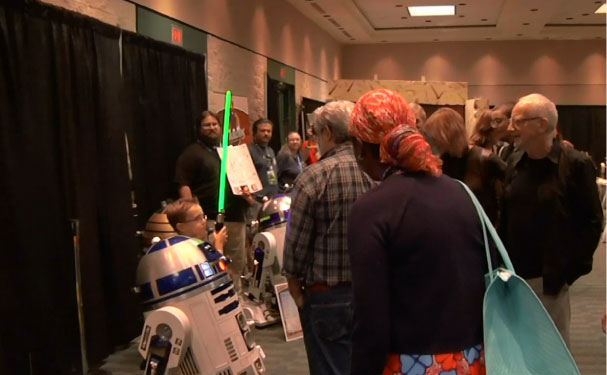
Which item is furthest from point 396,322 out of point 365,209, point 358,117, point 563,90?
point 563,90

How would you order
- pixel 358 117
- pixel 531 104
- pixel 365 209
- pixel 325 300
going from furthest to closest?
pixel 531 104
pixel 325 300
pixel 358 117
pixel 365 209

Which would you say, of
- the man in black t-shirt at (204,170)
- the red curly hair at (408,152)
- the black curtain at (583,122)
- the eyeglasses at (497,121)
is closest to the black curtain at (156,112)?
the man in black t-shirt at (204,170)

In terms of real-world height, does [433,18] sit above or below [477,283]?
above

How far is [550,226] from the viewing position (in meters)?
2.48

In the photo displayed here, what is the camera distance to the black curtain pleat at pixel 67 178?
3117 millimetres

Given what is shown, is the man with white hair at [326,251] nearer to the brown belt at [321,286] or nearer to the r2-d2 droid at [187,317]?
the brown belt at [321,286]

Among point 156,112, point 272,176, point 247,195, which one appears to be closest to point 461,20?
point 272,176

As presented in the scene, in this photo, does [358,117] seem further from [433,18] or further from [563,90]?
[563,90]

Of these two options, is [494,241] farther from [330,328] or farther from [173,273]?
[173,273]

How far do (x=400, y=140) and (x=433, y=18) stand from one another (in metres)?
11.1

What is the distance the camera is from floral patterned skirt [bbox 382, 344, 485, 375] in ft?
4.58

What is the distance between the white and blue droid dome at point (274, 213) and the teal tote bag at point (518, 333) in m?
2.90

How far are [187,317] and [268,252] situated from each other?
5.46 feet

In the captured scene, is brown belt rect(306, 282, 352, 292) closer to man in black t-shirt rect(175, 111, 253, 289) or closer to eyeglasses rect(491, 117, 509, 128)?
eyeglasses rect(491, 117, 509, 128)
